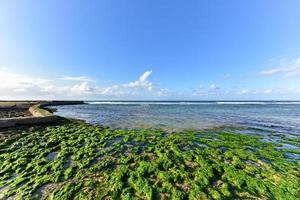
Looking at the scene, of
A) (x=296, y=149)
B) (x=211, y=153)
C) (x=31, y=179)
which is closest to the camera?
(x=31, y=179)

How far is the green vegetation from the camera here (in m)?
5.64

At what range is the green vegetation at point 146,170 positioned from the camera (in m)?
5.64

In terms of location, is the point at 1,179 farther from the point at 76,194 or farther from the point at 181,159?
the point at 181,159

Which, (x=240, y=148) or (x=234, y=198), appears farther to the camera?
(x=240, y=148)

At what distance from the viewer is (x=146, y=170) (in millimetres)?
7227

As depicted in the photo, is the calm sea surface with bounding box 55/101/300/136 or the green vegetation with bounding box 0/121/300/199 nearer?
the green vegetation with bounding box 0/121/300/199

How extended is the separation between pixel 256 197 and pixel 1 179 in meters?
9.82

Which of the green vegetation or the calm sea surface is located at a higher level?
the calm sea surface

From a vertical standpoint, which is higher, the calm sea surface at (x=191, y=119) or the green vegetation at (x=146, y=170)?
the calm sea surface at (x=191, y=119)

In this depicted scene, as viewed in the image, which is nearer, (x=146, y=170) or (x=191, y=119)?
(x=146, y=170)

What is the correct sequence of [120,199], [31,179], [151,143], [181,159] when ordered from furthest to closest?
[151,143], [181,159], [31,179], [120,199]

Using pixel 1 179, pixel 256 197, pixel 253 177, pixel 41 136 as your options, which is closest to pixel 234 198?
pixel 256 197

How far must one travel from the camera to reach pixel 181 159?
336 inches

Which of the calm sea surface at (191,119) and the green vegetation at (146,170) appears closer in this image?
the green vegetation at (146,170)
